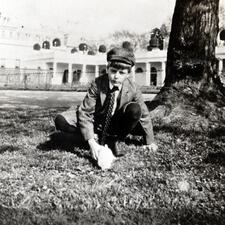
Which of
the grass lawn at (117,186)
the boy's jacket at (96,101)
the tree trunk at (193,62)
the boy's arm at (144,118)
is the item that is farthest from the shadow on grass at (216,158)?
the tree trunk at (193,62)

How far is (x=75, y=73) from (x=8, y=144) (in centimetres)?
4985

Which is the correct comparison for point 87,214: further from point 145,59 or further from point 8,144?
point 145,59

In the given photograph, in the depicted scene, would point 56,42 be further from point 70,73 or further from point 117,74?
point 117,74

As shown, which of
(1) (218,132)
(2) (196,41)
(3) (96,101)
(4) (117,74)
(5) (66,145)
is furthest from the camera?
(2) (196,41)

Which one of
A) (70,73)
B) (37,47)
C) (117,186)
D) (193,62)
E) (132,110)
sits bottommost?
(117,186)

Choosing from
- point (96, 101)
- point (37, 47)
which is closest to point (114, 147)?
point (96, 101)

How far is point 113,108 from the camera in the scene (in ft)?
14.9

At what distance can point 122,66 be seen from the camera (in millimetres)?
4238

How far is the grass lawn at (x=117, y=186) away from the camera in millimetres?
3133

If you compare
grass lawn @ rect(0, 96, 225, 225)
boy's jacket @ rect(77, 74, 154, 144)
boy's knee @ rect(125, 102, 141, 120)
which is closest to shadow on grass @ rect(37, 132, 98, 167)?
grass lawn @ rect(0, 96, 225, 225)

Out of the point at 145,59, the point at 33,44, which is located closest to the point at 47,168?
the point at 145,59

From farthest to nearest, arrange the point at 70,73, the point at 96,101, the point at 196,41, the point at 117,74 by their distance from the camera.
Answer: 1. the point at 70,73
2. the point at 196,41
3. the point at 96,101
4. the point at 117,74

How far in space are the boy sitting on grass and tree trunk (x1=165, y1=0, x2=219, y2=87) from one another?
270 cm

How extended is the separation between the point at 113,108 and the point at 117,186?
1.07 meters
